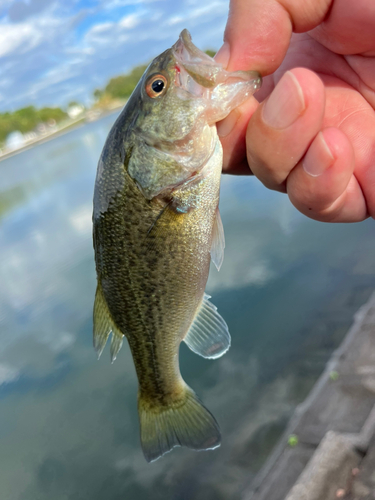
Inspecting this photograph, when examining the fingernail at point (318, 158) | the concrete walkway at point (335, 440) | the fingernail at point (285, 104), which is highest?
the fingernail at point (285, 104)

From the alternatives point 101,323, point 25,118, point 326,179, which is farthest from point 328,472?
point 25,118

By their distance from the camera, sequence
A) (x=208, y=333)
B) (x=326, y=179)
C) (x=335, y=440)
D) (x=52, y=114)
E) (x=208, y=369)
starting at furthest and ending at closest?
(x=52, y=114)
(x=208, y=369)
(x=335, y=440)
(x=208, y=333)
(x=326, y=179)

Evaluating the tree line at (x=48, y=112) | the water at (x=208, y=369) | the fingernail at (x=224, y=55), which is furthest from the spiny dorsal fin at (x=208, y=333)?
the tree line at (x=48, y=112)

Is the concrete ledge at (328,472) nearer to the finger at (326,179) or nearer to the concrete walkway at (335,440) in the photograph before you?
the concrete walkway at (335,440)

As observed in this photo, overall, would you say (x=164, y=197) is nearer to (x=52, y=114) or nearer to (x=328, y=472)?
(x=328, y=472)

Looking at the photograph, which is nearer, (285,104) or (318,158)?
(285,104)

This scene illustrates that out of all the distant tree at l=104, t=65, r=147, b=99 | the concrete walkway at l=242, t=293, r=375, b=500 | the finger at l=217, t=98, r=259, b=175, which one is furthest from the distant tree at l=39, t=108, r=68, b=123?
the finger at l=217, t=98, r=259, b=175
